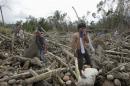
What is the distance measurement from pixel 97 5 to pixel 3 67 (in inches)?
947

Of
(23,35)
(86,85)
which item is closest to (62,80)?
(86,85)

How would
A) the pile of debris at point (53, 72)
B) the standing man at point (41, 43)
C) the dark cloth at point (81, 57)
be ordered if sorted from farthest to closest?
the standing man at point (41, 43)
the dark cloth at point (81, 57)
the pile of debris at point (53, 72)

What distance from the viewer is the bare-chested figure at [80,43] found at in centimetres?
796

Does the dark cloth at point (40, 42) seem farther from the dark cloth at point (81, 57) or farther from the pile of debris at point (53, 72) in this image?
the dark cloth at point (81, 57)

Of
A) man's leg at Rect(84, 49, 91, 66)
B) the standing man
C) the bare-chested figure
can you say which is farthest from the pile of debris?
the bare-chested figure

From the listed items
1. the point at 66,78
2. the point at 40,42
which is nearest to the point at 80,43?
the point at 66,78

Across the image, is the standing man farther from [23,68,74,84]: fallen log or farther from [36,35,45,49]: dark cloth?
[23,68,74,84]: fallen log

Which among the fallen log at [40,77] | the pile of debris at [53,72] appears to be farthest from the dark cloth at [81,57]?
the fallen log at [40,77]

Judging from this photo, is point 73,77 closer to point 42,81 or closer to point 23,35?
point 42,81

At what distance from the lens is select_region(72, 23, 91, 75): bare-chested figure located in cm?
796

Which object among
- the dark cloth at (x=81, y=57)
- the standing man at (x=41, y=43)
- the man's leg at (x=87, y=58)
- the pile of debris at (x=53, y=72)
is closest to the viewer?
the pile of debris at (x=53, y=72)

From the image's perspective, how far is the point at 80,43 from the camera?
806cm

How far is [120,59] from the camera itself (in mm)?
11461

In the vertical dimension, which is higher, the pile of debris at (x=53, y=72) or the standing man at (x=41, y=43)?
the standing man at (x=41, y=43)
